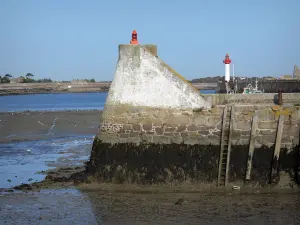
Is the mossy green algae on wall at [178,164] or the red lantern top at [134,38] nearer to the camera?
the mossy green algae on wall at [178,164]

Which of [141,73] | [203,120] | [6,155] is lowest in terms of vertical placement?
[6,155]

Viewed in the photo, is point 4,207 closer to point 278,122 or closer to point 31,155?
point 278,122

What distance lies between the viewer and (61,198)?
14.4m

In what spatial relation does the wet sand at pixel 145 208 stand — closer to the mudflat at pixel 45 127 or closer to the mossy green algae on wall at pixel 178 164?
the mossy green algae on wall at pixel 178 164

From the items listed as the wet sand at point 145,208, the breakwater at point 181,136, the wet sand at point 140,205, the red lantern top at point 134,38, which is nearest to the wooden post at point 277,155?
the breakwater at point 181,136

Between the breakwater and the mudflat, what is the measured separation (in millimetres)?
13718

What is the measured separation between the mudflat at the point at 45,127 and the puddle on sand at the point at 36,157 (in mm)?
2348

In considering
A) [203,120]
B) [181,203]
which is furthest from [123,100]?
[181,203]

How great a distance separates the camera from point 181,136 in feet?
49.5

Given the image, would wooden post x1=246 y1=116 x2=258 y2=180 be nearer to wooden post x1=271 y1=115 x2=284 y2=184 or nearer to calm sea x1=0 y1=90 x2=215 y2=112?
wooden post x1=271 y1=115 x2=284 y2=184

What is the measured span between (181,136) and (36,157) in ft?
27.4

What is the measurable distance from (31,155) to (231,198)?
34.2 ft

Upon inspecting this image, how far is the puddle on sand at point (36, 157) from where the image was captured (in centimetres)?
1762

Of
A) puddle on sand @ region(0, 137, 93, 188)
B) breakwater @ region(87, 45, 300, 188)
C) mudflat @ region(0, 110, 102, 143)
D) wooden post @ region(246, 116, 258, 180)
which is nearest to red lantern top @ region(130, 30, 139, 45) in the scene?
breakwater @ region(87, 45, 300, 188)
